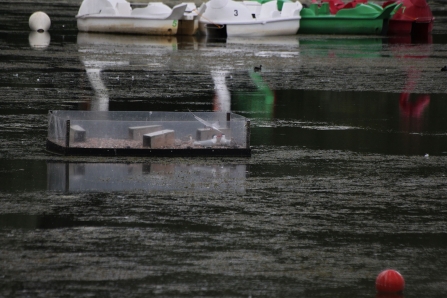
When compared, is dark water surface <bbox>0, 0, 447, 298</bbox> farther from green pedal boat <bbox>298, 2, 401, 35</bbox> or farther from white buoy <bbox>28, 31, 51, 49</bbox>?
green pedal boat <bbox>298, 2, 401, 35</bbox>

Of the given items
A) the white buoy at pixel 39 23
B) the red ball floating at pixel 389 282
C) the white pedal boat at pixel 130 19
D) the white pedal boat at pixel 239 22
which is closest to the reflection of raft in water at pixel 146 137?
the red ball floating at pixel 389 282

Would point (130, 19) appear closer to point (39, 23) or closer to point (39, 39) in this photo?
point (39, 23)

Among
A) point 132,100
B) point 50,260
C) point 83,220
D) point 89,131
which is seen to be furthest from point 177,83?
point 50,260

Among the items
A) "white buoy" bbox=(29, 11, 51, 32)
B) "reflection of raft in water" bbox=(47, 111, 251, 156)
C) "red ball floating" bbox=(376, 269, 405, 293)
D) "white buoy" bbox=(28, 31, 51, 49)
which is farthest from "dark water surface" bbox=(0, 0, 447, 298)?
"white buoy" bbox=(29, 11, 51, 32)

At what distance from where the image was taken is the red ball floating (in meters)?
7.28

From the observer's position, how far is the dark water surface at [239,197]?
7.61 metres

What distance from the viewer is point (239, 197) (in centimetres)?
1030

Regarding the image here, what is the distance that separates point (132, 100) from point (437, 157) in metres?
6.73

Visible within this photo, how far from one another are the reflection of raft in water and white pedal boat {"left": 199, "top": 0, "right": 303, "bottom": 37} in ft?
68.3

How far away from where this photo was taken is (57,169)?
448 inches

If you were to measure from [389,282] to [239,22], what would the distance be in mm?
26490

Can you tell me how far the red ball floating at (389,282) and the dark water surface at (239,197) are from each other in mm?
86

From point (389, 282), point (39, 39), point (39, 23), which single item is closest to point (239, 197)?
point (389, 282)

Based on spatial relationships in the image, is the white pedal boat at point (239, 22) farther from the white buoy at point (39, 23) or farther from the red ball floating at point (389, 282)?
the red ball floating at point (389, 282)
